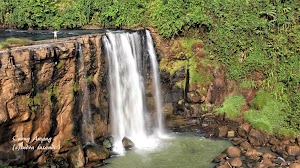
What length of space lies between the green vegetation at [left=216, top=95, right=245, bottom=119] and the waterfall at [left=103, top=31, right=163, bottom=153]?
4.47 m

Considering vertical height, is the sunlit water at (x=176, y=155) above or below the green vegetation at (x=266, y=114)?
below

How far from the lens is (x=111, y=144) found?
20.8 m

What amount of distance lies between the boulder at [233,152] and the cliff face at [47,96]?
745 centimetres

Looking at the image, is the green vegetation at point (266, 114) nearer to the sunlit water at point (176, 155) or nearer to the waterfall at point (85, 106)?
the sunlit water at point (176, 155)

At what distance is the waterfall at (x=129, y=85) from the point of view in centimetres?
2156

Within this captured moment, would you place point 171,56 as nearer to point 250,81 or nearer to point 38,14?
point 250,81

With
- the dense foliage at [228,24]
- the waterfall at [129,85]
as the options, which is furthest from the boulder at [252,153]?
the waterfall at [129,85]

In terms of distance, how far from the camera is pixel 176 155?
65.3 feet

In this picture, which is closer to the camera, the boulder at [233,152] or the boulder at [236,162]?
the boulder at [236,162]

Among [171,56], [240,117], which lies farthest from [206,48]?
[240,117]

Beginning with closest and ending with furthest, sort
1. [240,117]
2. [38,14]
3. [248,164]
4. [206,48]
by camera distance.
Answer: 1. [248,164]
2. [240,117]
3. [206,48]
4. [38,14]

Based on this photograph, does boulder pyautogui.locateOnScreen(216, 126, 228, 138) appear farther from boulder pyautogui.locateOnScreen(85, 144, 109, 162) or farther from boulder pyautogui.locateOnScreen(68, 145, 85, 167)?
boulder pyautogui.locateOnScreen(68, 145, 85, 167)

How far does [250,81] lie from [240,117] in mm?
2664

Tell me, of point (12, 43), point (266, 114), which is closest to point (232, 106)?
point (266, 114)
